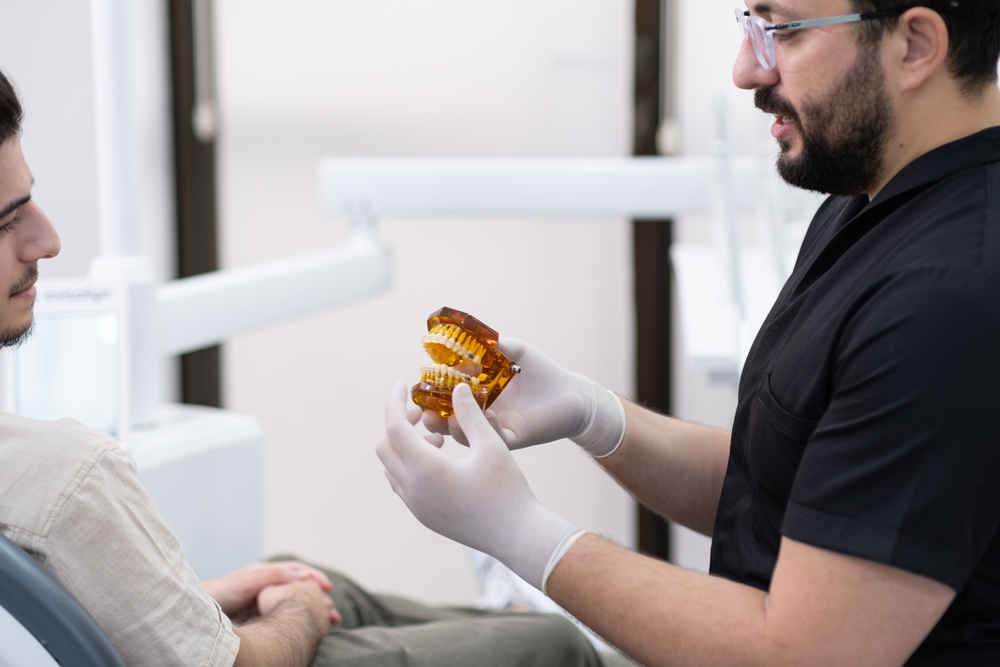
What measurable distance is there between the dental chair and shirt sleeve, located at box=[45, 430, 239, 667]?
0.33ft

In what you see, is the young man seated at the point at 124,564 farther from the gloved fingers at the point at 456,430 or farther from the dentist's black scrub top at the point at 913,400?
the dentist's black scrub top at the point at 913,400

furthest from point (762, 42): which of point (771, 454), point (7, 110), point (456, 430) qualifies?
point (7, 110)

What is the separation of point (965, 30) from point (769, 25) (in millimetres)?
167

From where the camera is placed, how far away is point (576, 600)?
0.87m

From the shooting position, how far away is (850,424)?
730 millimetres

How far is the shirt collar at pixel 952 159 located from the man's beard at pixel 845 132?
0.13ft

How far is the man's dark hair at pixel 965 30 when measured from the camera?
811 mm

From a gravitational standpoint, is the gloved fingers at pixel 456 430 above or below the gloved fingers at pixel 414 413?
below

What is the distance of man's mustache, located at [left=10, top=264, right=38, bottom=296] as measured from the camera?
1.03 metres

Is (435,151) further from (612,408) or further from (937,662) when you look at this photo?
(937,662)

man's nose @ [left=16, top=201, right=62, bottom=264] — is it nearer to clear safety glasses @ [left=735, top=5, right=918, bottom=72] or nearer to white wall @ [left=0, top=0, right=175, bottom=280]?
clear safety glasses @ [left=735, top=5, right=918, bottom=72]

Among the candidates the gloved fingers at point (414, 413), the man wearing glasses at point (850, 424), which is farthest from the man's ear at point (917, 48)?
the gloved fingers at point (414, 413)

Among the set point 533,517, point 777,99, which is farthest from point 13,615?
point 777,99

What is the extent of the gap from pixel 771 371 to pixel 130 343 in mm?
994
